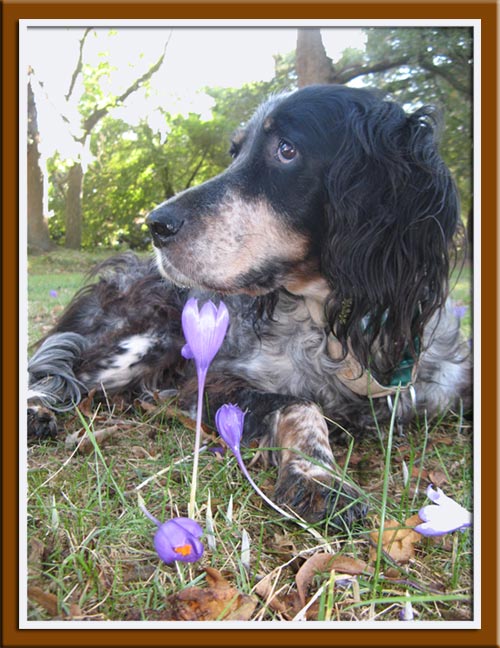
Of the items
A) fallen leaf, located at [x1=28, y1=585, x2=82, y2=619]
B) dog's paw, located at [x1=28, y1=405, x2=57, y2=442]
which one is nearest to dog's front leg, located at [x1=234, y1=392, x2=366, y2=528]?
fallen leaf, located at [x1=28, y1=585, x2=82, y2=619]

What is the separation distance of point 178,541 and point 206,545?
0.31 metres

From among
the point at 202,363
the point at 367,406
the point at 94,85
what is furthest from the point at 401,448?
the point at 94,85

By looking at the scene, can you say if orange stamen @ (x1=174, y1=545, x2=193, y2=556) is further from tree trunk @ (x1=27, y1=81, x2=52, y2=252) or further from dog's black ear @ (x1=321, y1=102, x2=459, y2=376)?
dog's black ear @ (x1=321, y1=102, x2=459, y2=376)

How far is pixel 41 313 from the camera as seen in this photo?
4.20 meters

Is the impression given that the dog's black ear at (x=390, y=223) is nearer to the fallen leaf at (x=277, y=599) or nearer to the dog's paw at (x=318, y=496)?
the dog's paw at (x=318, y=496)

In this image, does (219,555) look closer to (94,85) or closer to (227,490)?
(227,490)

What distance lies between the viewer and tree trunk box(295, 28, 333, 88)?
6.06 ft

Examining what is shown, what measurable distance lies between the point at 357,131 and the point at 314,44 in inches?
15.6

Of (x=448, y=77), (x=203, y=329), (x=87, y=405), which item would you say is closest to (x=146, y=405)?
(x=87, y=405)

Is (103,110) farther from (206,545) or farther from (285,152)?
(206,545)

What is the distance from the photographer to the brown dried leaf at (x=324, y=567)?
1.29 m

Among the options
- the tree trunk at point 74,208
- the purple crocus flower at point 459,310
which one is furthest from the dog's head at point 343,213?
the purple crocus flower at point 459,310

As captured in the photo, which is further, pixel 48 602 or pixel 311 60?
pixel 311 60

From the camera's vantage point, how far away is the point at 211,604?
1.17 metres
